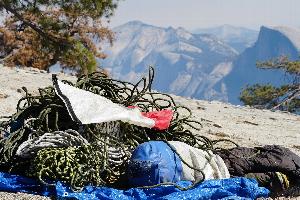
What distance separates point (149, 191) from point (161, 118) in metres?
1.02

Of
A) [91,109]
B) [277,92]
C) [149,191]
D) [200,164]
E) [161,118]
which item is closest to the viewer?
[149,191]

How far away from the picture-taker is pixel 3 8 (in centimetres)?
1275

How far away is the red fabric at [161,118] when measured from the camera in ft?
15.5

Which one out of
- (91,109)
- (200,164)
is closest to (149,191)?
(200,164)

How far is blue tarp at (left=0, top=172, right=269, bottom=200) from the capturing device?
3.82m

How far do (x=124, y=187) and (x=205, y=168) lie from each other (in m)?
0.73

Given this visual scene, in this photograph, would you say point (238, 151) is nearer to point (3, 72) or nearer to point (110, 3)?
point (110, 3)

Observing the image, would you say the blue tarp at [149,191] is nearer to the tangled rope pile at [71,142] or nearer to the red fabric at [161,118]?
the tangled rope pile at [71,142]

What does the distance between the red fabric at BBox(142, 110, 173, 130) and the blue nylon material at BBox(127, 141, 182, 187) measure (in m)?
0.59

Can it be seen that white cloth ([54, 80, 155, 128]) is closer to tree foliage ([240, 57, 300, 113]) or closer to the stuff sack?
the stuff sack

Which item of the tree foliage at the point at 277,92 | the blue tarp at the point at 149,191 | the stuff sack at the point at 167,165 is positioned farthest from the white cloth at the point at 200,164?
the tree foliage at the point at 277,92

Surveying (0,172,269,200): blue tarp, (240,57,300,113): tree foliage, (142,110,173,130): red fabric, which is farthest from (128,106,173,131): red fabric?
(240,57,300,113): tree foliage

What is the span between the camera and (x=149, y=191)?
12.9 ft

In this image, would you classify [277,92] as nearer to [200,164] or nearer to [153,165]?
[200,164]
